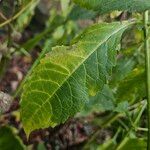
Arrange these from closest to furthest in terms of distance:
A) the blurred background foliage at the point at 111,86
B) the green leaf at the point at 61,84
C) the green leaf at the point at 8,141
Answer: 1. the green leaf at the point at 61,84
2. the blurred background foliage at the point at 111,86
3. the green leaf at the point at 8,141

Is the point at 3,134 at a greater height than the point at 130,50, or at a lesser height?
lesser

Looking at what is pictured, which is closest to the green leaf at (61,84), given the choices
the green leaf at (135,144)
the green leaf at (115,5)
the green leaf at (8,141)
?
the green leaf at (115,5)

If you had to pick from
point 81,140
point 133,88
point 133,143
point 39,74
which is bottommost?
point 81,140

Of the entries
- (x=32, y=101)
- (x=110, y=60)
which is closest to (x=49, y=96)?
(x=32, y=101)

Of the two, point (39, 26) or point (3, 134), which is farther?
point (39, 26)

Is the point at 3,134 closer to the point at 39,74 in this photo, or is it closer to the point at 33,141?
the point at 33,141

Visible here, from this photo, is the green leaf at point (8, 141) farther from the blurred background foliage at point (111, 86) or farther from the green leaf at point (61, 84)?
the green leaf at point (61, 84)
